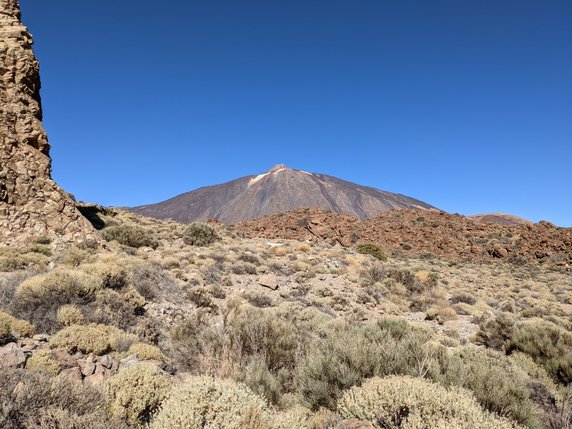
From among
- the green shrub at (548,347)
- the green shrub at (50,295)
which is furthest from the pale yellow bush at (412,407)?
the green shrub at (50,295)

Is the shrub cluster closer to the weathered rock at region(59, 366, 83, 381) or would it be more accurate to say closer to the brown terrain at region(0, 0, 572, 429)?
the brown terrain at region(0, 0, 572, 429)

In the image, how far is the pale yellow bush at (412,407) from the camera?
9.02 ft

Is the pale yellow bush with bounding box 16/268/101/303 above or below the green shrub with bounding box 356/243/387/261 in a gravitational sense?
below

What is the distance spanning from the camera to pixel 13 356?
3797 millimetres

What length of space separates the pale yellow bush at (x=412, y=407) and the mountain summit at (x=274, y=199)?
3821 inches

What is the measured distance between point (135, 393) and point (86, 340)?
184 centimetres

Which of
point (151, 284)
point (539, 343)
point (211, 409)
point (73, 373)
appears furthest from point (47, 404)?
point (539, 343)

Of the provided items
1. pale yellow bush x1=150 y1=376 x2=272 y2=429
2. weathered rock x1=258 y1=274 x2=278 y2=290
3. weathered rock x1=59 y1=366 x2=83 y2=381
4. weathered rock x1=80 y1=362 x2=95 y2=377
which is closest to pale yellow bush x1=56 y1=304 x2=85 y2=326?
weathered rock x1=80 y1=362 x2=95 y2=377

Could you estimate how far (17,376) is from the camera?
2.99 metres

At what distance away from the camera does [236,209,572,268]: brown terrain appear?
30142 millimetres

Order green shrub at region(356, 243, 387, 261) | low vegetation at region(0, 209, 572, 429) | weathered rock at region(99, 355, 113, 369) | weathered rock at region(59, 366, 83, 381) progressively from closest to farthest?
low vegetation at region(0, 209, 572, 429), weathered rock at region(59, 366, 83, 381), weathered rock at region(99, 355, 113, 369), green shrub at region(356, 243, 387, 261)

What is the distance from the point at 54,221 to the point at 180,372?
9.14 m

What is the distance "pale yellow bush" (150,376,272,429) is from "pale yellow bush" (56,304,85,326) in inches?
129

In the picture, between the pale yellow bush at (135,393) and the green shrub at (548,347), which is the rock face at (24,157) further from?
the green shrub at (548,347)
